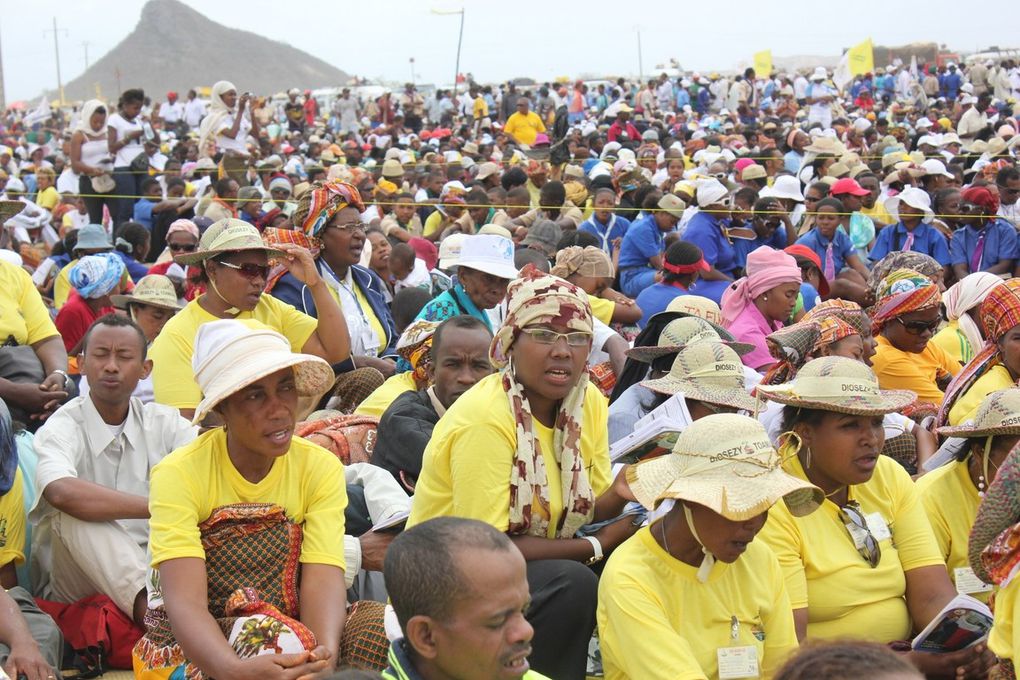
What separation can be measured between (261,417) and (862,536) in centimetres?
198

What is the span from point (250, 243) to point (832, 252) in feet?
21.0

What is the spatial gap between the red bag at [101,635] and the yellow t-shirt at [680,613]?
176cm

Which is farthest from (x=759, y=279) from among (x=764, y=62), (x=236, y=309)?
(x=764, y=62)

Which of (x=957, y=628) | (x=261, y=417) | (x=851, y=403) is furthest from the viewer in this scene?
(x=851, y=403)

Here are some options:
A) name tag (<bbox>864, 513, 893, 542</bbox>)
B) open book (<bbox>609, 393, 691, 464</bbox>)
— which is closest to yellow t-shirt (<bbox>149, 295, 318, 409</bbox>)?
open book (<bbox>609, 393, 691, 464</bbox>)

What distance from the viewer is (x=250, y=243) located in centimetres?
538

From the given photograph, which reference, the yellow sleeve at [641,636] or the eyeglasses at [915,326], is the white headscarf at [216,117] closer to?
the eyeglasses at [915,326]

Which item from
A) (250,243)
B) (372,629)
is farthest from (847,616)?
(250,243)

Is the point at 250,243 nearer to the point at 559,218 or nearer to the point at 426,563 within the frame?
the point at 426,563

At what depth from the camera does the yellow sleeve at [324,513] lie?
3.52 m

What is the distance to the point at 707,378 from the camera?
467cm

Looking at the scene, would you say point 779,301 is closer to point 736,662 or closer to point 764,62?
point 736,662

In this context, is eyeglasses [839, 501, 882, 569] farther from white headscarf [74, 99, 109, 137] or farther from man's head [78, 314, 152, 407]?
white headscarf [74, 99, 109, 137]

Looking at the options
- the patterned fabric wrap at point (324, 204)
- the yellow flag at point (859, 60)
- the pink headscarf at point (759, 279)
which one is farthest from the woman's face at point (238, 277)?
the yellow flag at point (859, 60)
